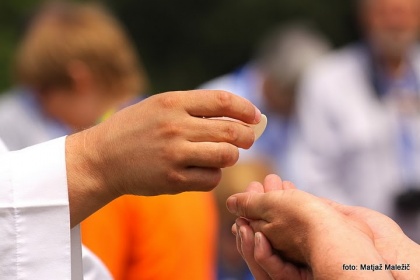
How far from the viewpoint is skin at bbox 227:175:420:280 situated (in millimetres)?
1525

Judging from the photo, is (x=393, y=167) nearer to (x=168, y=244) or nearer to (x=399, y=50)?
(x=399, y=50)

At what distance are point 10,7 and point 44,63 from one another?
690 cm

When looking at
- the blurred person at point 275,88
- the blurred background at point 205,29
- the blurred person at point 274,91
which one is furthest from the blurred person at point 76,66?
the blurred background at point 205,29

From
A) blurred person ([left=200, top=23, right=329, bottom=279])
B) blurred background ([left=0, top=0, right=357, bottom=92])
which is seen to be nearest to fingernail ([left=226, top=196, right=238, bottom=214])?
blurred person ([left=200, top=23, right=329, bottom=279])

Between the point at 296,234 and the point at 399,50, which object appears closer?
the point at 296,234

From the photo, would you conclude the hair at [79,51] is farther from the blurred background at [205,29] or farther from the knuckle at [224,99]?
the blurred background at [205,29]

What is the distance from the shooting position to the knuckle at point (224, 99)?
69.2 inches

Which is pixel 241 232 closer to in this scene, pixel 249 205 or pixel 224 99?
pixel 249 205

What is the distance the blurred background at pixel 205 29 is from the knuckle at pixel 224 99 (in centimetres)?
978

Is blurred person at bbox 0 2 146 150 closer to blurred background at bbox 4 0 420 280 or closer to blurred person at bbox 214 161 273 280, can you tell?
blurred background at bbox 4 0 420 280

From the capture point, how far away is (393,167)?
550cm

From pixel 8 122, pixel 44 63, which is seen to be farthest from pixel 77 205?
pixel 8 122

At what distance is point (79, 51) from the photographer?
399cm

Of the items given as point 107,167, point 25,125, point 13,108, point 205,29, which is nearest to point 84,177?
point 107,167
